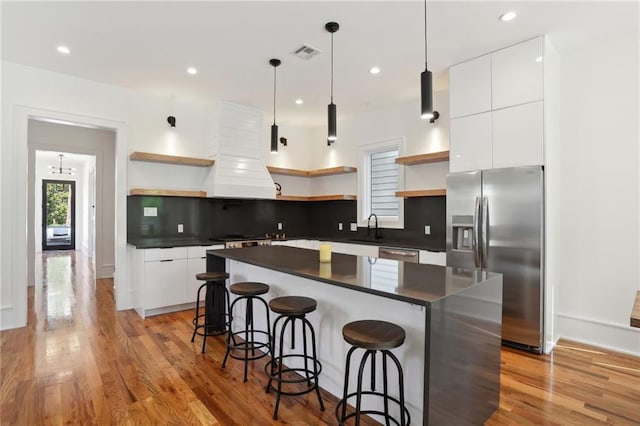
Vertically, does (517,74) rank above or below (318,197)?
above

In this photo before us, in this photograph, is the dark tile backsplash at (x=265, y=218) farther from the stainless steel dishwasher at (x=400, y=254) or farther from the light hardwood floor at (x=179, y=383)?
the light hardwood floor at (x=179, y=383)

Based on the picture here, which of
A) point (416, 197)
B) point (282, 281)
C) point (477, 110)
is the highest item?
point (477, 110)

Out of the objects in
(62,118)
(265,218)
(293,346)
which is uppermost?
(62,118)

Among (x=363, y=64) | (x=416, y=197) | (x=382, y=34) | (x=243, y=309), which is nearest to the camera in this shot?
Result: (x=382, y=34)

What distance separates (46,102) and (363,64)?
12.3 feet

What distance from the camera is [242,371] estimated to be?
2.77 metres

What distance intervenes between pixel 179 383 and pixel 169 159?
3098mm

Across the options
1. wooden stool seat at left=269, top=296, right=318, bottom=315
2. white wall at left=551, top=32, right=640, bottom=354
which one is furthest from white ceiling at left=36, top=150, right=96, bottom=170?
white wall at left=551, top=32, right=640, bottom=354

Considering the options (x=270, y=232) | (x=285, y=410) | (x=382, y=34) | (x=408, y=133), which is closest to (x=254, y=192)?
(x=270, y=232)

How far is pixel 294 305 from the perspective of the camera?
7.75 ft

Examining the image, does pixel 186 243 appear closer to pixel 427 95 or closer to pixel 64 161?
pixel 427 95

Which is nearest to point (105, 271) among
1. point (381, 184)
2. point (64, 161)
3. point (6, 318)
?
point (6, 318)

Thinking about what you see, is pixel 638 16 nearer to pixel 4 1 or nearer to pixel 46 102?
pixel 4 1

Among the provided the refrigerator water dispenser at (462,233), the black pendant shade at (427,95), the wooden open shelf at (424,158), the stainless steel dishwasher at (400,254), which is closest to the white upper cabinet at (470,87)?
the wooden open shelf at (424,158)
